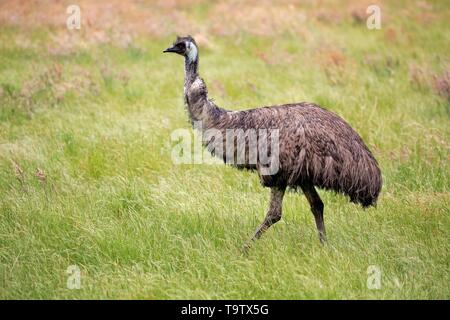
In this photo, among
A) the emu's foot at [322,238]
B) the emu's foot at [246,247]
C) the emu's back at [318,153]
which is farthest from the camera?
the emu's foot at [322,238]

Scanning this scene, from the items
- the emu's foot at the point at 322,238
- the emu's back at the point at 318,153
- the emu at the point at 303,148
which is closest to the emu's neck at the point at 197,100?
the emu at the point at 303,148

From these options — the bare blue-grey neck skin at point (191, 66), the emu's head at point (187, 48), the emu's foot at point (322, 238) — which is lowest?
the emu's foot at point (322, 238)

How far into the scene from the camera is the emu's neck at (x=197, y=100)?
5.40 m

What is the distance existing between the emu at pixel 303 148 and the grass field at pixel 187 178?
1.41ft

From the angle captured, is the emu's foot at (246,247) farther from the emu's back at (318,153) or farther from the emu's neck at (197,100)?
the emu's neck at (197,100)

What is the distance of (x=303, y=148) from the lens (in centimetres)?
507

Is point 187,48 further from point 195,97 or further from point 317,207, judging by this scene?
point 317,207

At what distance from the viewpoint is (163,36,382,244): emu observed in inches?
201

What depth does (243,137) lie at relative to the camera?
17.4 ft

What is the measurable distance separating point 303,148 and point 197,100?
101 cm

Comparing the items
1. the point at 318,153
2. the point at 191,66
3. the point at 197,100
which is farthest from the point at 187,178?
the point at 318,153

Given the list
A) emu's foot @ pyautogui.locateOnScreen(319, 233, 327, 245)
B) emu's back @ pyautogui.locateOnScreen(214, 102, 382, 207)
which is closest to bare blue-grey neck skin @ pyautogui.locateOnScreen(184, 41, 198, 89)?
emu's back @ pyautogui.locateOnScreen(214, 102, 382, 207)

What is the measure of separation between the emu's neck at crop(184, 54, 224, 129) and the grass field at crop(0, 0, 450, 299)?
88cm
